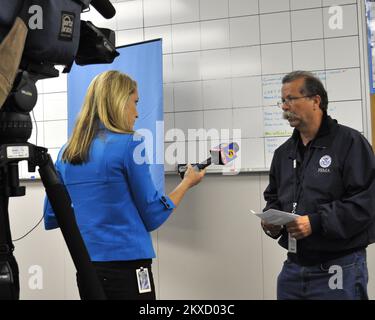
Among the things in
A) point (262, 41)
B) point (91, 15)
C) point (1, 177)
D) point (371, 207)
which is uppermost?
point (91, 15)

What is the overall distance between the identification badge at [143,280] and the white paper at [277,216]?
44 centimetres

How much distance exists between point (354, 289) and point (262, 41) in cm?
146

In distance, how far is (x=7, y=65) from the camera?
791mm

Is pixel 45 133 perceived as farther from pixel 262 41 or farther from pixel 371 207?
pixel 371 207

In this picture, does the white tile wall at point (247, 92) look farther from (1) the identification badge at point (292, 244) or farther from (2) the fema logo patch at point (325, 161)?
(1) the identification badge at point (292, 244)

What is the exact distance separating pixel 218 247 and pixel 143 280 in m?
1.20

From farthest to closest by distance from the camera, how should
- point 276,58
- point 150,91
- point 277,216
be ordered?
point 276,58, point 150,91, point 277,216

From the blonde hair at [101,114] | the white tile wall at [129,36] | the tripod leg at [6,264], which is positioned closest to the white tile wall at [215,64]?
the white tile wall at [129,36]

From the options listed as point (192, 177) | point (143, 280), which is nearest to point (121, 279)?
point (143, 280)

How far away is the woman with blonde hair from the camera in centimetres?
137

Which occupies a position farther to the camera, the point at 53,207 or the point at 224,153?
the point at 224,153

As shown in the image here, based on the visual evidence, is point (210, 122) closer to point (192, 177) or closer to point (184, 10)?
point (184, 10)

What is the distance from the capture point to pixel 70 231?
862 mm

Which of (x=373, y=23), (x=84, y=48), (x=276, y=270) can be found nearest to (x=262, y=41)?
(x=373, y=23)
